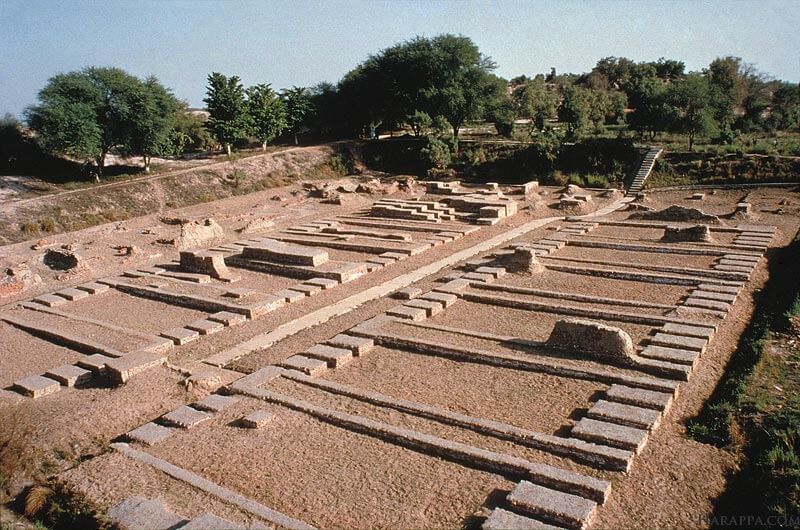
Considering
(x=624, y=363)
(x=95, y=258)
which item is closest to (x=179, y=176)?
(x=95, y=258)

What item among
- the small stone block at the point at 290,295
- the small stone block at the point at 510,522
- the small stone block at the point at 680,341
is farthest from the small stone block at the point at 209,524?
the small stone block at the point at 290,295

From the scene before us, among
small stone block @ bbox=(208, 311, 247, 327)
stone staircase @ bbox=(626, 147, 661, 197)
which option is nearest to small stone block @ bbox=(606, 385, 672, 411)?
small stone block @ bbox=(208, 311, 247, 327)

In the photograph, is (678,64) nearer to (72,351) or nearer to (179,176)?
(179,176)

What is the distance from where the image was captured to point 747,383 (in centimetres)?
906

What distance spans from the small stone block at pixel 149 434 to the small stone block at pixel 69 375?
2.65 meters

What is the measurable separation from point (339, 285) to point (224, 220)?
35.2ft

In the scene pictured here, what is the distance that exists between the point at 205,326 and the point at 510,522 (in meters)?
8.76

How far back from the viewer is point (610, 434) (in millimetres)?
7719

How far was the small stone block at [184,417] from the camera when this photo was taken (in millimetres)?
8805

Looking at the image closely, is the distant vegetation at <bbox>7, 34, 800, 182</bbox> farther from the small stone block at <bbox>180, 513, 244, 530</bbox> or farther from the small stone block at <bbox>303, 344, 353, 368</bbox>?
the small stone block at <bbox>180, 513, 244, 530</bbox>

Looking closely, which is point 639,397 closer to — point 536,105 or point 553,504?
point 553,504

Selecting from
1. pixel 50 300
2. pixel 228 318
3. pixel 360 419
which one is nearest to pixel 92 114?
pixel 50 300

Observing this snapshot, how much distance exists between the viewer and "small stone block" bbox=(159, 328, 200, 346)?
12.2 m

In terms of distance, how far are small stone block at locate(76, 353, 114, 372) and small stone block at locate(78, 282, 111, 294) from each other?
18.2 ft
